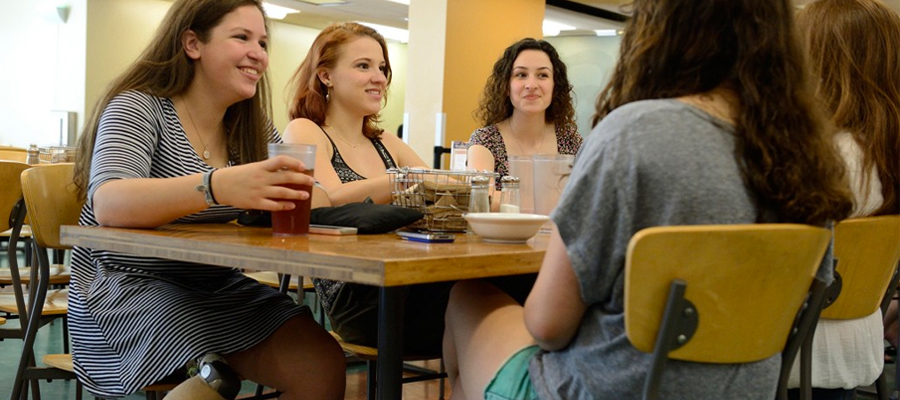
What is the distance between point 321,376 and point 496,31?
6.16 meters

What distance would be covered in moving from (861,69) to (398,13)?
361 inches

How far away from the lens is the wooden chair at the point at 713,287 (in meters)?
1.05

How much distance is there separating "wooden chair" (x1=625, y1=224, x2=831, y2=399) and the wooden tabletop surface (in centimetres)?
27

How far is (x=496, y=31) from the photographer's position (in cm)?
750

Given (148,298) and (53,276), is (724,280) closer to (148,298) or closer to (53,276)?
(148,298)

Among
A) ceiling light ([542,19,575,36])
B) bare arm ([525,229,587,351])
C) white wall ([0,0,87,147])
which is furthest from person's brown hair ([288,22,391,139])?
white wall ([0,0,87,147])

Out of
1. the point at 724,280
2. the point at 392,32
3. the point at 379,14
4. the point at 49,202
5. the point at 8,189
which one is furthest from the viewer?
the point at 392,32

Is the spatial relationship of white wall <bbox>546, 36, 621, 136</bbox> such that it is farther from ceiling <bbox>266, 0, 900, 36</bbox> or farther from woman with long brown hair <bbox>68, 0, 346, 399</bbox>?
woman with long brown hair <bbox>68, 0, 346, 399</bbox>

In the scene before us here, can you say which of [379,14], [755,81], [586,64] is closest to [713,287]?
[755,81]

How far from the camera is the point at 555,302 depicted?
1.16 meters

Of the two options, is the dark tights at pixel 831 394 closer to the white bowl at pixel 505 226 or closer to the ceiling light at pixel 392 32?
the white bowl at pixel 505 226

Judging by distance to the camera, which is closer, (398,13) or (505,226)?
(505,226)

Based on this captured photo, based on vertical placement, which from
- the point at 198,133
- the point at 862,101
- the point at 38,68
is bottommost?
the point at 198,133

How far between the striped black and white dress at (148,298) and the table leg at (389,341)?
0.44 metres
